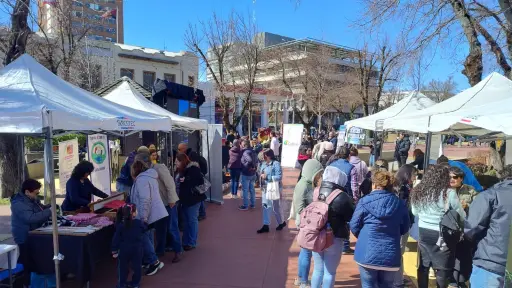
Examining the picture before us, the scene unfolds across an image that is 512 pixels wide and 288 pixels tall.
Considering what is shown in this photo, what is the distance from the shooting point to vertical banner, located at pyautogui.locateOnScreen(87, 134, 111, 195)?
7.63 meters

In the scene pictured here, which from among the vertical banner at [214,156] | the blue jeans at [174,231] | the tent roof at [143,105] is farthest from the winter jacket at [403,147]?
the blue jeans at [174,231]

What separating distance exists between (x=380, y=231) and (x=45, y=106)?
3.47 metres

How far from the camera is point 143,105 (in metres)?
8.07

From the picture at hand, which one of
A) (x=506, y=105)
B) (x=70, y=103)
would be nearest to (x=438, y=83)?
(x=506, y=105)

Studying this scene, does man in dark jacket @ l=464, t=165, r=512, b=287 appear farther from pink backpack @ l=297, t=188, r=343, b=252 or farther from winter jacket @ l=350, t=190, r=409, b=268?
pink backpack @ l=297, t=188, r=343, b=252

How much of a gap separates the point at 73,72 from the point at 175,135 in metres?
10.3

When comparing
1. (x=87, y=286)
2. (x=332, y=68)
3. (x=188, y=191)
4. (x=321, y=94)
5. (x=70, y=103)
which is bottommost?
(x=87, y=286)

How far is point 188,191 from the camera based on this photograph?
18.4ft

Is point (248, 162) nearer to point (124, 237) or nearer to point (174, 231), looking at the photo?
point (174, 231)

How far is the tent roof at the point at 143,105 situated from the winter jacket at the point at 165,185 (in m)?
2.39

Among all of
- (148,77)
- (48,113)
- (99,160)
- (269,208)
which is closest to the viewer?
(48,113)

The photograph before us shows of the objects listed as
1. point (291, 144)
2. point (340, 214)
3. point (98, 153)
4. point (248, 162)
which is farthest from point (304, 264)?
point (291, 144)

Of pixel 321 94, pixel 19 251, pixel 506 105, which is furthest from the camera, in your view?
pixel 321 94

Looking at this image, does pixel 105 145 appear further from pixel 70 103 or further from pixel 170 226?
pixel 70 103
